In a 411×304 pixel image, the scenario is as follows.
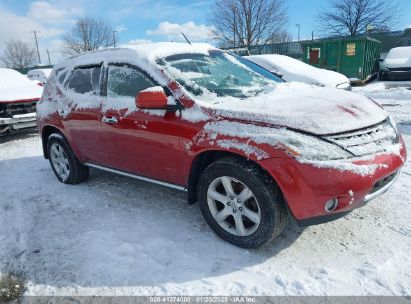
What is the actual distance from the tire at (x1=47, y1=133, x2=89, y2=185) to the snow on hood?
12.2 ft

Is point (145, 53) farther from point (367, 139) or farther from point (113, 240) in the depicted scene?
point (367, 139)

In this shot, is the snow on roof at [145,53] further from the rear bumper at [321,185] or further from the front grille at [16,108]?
the front grille at [16,108]

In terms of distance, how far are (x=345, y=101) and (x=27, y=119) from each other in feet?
23.6

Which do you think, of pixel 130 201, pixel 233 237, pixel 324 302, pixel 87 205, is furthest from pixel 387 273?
pixel 87 205

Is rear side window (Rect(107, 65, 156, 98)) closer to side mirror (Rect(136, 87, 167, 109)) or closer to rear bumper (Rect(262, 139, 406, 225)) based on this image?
side mirror (Rect(136, 87, 167, 109))

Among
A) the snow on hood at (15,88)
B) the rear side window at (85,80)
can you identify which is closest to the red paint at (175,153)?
the rear side window at (85,80)

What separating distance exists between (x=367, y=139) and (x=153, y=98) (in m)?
1.78

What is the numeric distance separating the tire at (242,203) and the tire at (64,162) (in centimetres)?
232

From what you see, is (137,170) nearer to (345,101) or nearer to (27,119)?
(345,101)

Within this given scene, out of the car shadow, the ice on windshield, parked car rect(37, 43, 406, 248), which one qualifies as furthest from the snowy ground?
the ice on windshield

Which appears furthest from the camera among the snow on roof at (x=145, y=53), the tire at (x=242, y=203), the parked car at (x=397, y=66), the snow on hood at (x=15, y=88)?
the parked car at (x=397, y=66)

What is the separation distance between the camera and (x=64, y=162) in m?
4.98

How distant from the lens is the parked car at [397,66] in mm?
16062

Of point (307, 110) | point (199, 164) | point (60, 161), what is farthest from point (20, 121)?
point (307, 110)
